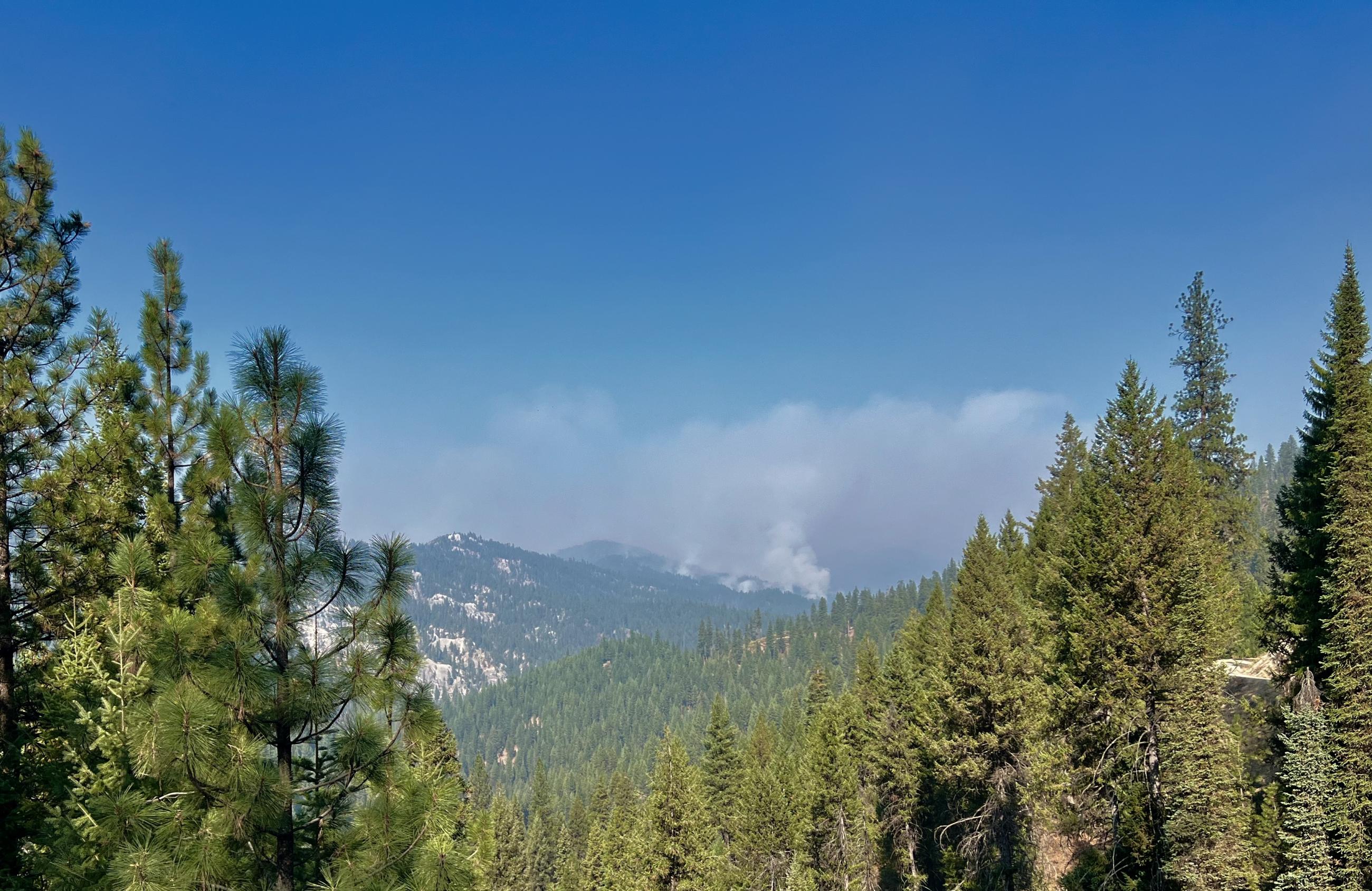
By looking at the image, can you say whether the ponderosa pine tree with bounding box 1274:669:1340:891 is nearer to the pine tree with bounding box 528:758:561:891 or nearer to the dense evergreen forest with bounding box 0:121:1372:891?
the dense evergreen forest with bounding box 0:121:1372:891

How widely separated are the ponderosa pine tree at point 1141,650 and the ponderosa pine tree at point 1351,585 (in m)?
2.15

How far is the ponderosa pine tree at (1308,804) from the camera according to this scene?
1559 cm

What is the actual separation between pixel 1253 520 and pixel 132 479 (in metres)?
47.1

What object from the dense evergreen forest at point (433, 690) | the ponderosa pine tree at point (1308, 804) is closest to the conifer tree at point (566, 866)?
the dense evergreen forest at point (433, 690)

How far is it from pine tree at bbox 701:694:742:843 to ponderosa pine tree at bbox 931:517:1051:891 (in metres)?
27.9

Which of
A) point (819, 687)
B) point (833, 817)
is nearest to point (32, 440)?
point (833, 817)

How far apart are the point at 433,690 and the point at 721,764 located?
49.8 meters

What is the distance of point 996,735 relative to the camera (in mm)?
20062

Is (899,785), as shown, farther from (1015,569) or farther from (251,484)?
(251,484)

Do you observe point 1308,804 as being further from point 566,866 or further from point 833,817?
point 566,866

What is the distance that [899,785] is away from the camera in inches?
1260

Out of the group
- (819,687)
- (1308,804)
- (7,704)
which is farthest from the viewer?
(819,687)

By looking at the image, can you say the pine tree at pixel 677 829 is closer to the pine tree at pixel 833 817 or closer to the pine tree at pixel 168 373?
the pine tree at pixel 833 817

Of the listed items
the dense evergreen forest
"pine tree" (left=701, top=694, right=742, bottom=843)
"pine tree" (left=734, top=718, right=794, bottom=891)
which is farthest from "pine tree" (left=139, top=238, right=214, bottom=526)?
"pine tree" (left=701, top=694, right=742, bottom=843)
